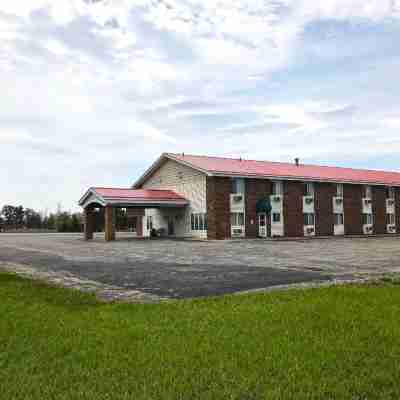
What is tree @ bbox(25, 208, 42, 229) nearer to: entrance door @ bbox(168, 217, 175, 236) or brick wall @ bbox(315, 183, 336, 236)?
entrance door @ bbox(168, 217, 175, 236)

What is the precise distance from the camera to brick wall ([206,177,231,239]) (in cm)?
3353

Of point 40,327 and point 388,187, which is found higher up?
point 388,187

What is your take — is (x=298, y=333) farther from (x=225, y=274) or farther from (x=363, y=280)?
(x=225, y=274)

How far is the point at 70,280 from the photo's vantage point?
10703 millimetres

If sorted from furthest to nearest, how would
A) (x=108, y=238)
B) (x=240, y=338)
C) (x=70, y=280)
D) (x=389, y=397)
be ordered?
(x=108, y=238)
(x=70, y=280)
(x=240, y=338)
(x=389, y=397)

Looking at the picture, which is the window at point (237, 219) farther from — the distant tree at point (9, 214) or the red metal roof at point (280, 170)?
the distant tree at point (9, 214)

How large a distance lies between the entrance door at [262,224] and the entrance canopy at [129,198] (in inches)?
233

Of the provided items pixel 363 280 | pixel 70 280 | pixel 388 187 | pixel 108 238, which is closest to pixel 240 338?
pixel 363 280

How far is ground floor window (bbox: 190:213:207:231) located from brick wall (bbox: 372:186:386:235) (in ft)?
56.8

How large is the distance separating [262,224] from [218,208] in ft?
14.8

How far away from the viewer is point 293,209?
37375 millimetres

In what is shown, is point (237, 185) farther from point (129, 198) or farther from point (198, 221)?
point (129, 198)

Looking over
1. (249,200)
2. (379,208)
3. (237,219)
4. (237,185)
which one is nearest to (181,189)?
(237,185)

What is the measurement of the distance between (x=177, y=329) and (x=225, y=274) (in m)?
5.87
